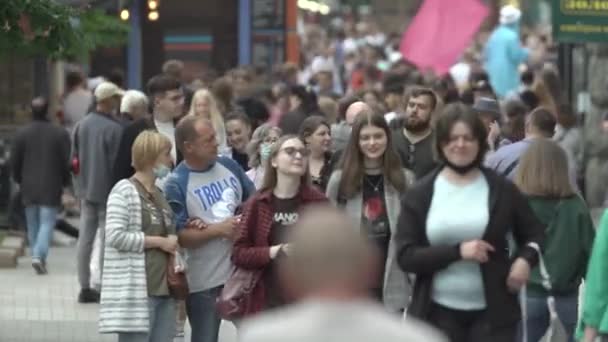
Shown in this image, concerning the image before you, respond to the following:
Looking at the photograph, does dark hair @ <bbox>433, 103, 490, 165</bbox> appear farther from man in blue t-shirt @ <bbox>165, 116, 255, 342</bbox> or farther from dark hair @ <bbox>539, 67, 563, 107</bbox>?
dark hair @ <bbox>539, 67, 563, 107</bbox>

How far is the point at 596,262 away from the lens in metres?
9.06

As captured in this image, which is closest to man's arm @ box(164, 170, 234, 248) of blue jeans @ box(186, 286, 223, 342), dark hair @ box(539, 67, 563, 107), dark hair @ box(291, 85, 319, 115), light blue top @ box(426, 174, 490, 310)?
blue jeans @ box(186, 286, 223, 342)

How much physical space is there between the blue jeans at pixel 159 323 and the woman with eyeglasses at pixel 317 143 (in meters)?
1.83

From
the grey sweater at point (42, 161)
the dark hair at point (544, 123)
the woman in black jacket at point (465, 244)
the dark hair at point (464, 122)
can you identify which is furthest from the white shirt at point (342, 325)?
the grey sweater at point (42, 161)

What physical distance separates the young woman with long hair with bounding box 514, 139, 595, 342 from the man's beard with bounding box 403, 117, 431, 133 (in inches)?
103

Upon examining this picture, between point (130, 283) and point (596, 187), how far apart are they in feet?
48.7

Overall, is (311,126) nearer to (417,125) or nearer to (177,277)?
(417,125)

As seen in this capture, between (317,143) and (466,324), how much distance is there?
4077mm

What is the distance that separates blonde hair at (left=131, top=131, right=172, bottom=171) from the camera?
10906mm

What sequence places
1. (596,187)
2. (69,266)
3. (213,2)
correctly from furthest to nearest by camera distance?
1. (213,2)
2. (596,187)
3. (69,266)

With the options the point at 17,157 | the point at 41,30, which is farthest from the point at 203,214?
the point at 17,157

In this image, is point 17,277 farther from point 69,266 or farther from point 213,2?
point 213,2

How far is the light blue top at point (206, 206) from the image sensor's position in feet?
36.7

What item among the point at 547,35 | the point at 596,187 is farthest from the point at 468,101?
the point at 547,35
